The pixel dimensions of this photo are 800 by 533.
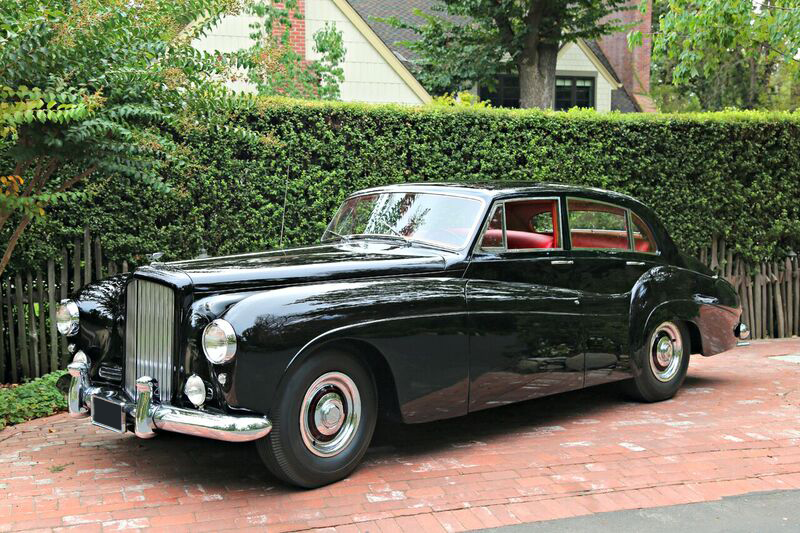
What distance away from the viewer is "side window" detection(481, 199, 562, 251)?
576 cm

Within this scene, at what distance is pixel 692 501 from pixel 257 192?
5.30m

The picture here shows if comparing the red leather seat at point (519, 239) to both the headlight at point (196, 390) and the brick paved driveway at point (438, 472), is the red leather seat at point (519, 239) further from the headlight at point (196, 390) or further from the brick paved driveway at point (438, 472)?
the headlight at point (196, 390)

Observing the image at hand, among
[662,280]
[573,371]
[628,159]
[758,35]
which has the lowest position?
[573,371]

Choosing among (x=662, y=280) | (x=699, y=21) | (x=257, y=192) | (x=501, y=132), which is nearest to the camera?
(x=662, y=280)

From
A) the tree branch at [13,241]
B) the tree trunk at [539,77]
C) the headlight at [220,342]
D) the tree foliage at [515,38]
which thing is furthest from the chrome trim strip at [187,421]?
the tree trunk at [539,77]

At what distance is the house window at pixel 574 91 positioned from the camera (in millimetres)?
23125

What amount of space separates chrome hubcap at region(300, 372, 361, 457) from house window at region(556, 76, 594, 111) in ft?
64.9

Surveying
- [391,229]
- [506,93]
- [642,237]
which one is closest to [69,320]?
[391,229]

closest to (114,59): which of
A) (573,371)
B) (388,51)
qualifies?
Answer: (573,371)

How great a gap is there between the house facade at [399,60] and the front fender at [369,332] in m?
6.15

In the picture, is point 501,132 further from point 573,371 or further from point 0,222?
point 0,222

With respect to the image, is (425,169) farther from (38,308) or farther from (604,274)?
(38,308)

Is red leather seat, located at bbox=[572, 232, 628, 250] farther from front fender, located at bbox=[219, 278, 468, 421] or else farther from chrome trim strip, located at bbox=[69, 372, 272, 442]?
chrome trim strip, located at bbox=[69, 372, 272, 442]

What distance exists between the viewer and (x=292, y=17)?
575 inches
